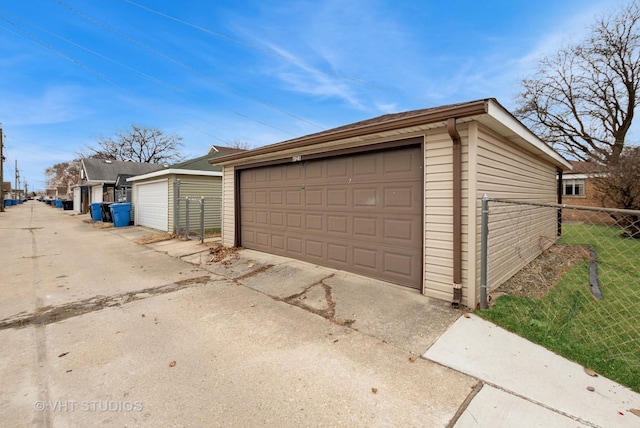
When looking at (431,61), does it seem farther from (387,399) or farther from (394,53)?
(387,399)

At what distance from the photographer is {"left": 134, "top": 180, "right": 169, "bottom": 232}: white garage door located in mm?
11766

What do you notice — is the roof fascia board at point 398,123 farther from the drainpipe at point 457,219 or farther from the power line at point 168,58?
the power line at point 168,58

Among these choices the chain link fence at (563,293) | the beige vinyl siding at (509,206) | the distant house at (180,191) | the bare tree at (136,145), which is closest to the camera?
the chain link fence at (563,293)

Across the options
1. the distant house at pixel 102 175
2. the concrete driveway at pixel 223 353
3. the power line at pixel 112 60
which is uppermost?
the power line at pixel 112 60

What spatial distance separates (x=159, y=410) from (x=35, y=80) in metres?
17.0

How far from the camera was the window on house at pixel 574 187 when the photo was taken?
18328 millimetres

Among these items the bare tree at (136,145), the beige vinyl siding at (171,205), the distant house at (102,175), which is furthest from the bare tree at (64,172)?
the beige vinyl siding at (171,205)

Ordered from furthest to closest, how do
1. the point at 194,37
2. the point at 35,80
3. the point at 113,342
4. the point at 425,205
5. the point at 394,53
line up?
the point at 35,80 → the point at 394,53 → the point at 194,37 → the point at 425,205 → the point at 113,342

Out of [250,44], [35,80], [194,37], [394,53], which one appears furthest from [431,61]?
[35,80]

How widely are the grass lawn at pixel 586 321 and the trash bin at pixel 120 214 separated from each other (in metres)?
15.8

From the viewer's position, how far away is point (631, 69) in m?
15.8

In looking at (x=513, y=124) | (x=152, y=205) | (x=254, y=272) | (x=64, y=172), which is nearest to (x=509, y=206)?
(x=513, y=124)

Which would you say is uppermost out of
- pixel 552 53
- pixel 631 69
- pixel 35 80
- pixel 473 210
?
pixel 552 53

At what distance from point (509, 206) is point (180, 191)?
35.5ft
